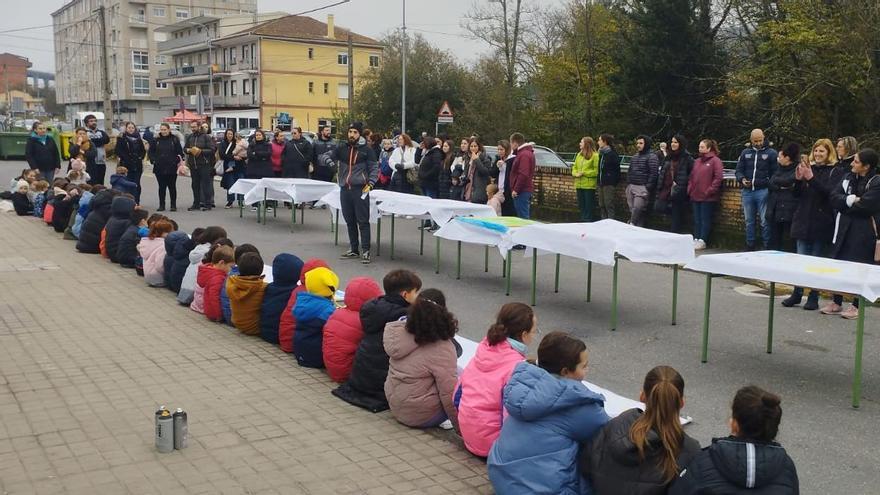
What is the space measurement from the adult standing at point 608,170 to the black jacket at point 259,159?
750cm

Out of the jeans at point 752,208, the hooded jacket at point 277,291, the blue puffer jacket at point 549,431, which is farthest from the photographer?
the jeans at point 752,208

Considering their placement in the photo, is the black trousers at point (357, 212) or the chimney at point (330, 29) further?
the chimney at point (330, 29)

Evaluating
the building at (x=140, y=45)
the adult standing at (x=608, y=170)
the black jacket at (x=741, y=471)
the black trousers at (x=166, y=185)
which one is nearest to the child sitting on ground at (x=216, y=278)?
the black jacket at (x=741, y=471)

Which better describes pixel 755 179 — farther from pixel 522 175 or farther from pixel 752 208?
pixel 522 175

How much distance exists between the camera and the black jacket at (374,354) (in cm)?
638

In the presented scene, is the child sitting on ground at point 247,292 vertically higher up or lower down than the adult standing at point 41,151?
lower down

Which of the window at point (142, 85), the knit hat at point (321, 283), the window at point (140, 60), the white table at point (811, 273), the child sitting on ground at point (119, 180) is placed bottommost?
the knit hat at point (321, 283)

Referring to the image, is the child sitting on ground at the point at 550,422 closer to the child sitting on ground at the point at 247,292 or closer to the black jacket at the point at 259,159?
the child sitting on ground at the point at 247,292

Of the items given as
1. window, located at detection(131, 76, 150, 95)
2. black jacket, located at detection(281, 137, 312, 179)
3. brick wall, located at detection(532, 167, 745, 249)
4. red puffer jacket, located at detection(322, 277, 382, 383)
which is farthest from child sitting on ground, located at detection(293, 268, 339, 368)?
window, located at detection(131, 76, 150, 95)

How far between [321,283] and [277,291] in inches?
37.6

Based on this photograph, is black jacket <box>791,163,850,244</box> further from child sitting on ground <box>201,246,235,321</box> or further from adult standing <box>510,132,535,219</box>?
child sitting on ground <box>201,246,235,321</box>

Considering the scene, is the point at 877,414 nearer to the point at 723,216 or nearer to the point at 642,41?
the point at 723,216

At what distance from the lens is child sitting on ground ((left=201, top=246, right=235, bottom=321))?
9211mm

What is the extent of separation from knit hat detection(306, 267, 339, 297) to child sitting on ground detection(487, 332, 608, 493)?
3.07 m
